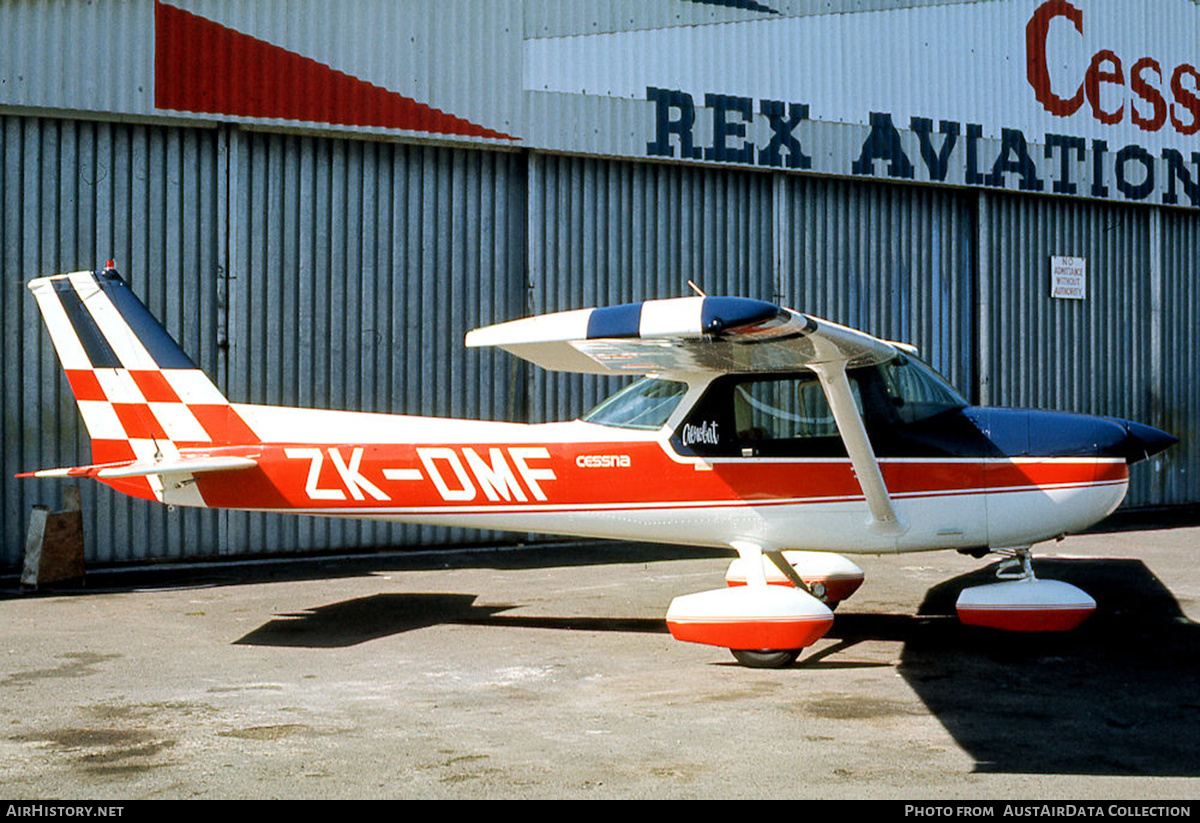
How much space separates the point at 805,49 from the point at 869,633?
8677 millimetres

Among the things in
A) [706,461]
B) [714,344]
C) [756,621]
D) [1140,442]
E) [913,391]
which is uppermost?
[714,344]

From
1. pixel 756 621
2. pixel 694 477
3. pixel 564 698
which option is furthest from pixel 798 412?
pixel 564 698

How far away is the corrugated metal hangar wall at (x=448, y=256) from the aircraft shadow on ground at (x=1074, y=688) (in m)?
5.98

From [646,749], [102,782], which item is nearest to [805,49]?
[646,749]

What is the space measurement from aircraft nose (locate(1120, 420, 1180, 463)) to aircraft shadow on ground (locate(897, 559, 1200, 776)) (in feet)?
3.93

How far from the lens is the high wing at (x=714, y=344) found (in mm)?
5434

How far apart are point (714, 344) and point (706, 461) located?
1.30 m

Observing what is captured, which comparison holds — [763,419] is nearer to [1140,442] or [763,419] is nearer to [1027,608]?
[1027,608]

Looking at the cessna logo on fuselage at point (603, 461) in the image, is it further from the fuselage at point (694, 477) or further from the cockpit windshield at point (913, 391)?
the cockpit windshield at point (913, 391)

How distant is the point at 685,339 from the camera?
19.1 feet

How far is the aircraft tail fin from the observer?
8.25m

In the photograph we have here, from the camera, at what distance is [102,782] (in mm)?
4691

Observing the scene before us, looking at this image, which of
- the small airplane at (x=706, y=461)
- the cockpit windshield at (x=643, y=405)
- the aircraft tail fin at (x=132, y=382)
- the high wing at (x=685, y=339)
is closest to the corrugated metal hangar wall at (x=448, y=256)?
the aircraft tail fin at (x=132, y=382)
